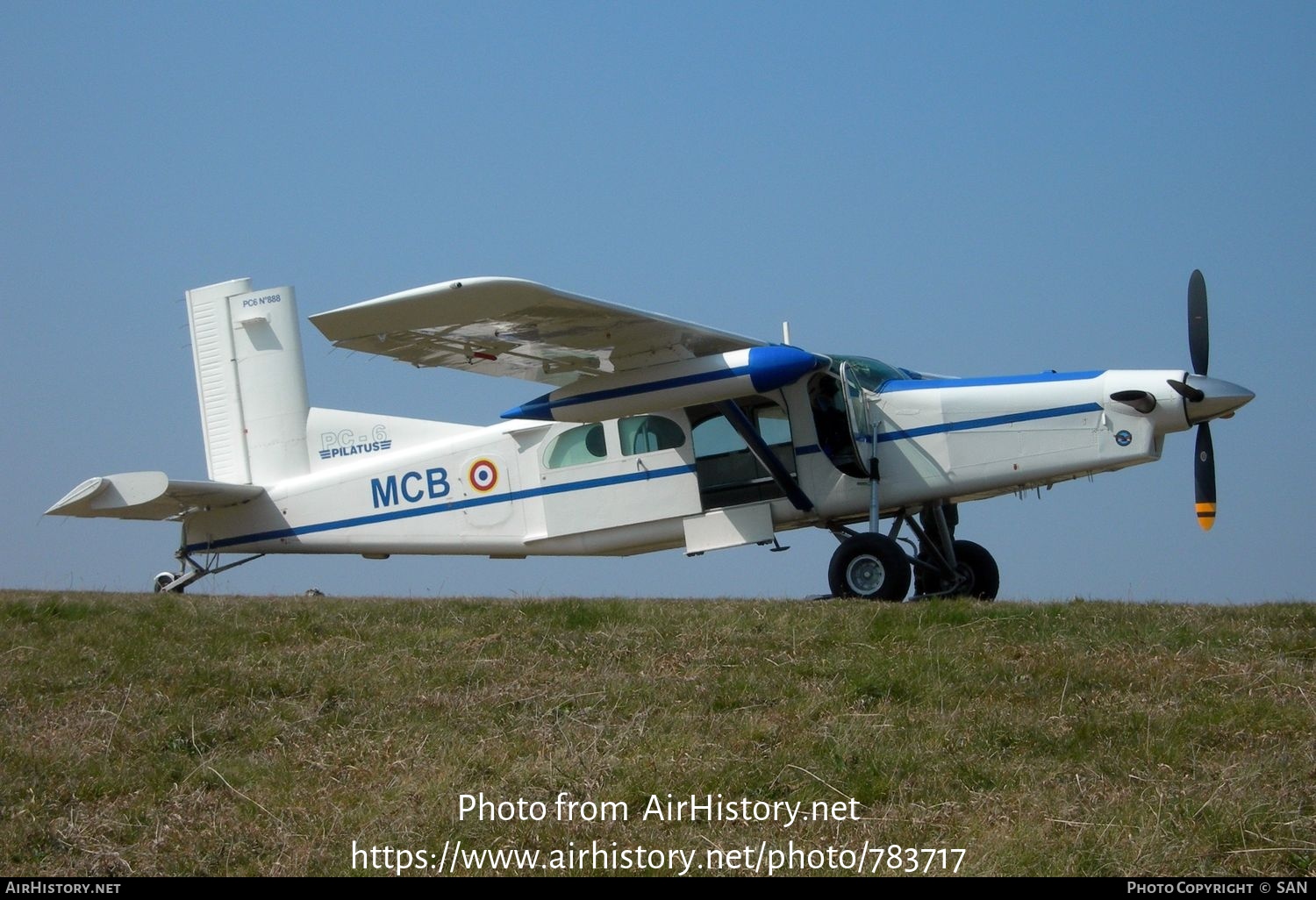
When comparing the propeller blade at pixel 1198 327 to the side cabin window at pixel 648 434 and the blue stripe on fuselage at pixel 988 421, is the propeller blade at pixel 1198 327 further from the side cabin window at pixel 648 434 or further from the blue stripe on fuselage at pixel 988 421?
the side cabin window at pixel 648 434

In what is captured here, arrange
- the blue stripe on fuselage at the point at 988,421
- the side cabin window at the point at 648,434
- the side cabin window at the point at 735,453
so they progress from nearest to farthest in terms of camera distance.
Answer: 1. the blue stripe on fuselage at the point at 988,421
2. the side cabin window at the point at 735,453
3. the side cabin window at the point at 648,434

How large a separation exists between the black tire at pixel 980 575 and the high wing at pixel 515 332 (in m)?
3.21

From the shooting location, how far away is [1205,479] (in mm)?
12961

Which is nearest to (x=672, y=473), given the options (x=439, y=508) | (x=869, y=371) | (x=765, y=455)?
(x=765, y=455)

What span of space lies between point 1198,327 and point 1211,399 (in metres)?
1.09

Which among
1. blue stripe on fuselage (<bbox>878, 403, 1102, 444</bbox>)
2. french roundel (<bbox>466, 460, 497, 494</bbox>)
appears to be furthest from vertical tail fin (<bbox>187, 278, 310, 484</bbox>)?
blue stripe on fuselage (<bbox>878, 403, 1102, 444</bbox>)

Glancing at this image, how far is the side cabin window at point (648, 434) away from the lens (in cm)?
1366

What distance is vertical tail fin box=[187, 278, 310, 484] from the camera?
53.0 feet

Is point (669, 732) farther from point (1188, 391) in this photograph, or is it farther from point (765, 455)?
point (1188, 391)

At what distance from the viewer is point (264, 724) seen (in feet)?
26.9

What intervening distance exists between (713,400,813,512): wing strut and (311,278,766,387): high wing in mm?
623

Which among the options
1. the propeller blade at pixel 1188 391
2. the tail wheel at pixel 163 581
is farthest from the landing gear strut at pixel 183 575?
the propeller blade at pixel 1188 391
